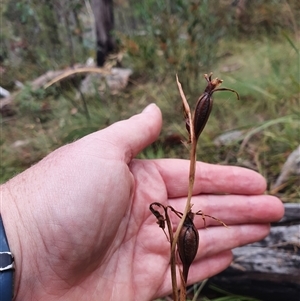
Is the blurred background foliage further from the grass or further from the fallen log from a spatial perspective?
the fallen log

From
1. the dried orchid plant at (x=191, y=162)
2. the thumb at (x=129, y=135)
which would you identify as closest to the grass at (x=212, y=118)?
the thumb at (x=129, y=135)

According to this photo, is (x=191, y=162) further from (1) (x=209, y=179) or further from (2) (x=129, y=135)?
(1) (x=209, y=179)

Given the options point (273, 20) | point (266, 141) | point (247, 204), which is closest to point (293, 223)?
point (247, 204)

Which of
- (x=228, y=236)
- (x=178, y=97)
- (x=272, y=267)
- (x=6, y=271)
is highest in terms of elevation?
(x=178, y=97)

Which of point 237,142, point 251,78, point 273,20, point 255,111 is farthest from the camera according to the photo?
point 273,20

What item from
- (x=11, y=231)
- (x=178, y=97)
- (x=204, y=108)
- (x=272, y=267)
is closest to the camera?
(x=204, y=108)

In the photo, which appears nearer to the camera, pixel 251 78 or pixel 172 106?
pixel 172 106

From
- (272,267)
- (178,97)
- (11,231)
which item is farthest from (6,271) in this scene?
(178,97)

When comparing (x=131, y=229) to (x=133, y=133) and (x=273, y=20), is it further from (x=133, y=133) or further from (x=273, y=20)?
(x=273, y=20)
